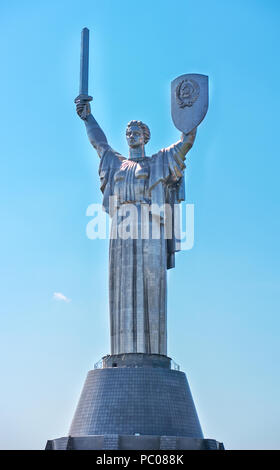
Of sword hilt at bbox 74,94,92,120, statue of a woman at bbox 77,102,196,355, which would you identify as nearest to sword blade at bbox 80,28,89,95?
sword hilt at bbox 74,94,92,120

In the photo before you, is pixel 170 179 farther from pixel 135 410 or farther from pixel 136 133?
pixel 135 410

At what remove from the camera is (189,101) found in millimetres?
22812

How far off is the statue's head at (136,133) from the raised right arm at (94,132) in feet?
3.00

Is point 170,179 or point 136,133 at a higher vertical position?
point 136,133

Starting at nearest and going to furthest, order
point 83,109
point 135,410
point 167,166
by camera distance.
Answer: point 135,410 → point 167,166 → point 83,109

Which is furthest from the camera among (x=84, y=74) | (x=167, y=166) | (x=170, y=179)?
(x=84, y=74)

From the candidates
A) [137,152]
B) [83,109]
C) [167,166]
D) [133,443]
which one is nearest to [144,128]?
[137,152]

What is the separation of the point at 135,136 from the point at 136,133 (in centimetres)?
10

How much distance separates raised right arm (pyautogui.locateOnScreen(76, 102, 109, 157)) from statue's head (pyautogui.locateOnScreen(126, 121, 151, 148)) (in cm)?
91

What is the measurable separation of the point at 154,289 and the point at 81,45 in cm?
849

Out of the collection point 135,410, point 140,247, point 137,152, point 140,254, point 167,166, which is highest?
point 137,152
